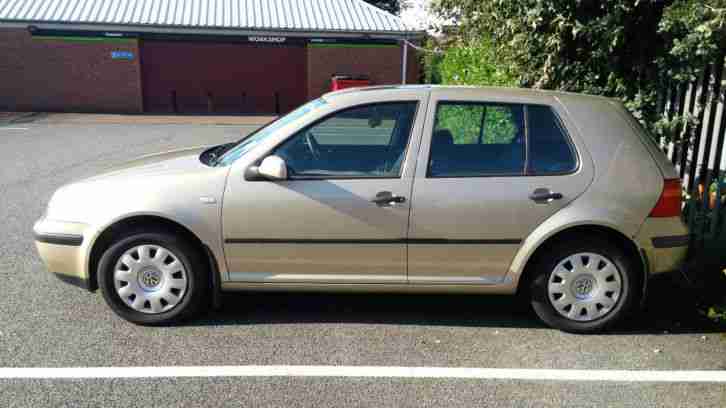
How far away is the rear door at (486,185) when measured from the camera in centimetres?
416

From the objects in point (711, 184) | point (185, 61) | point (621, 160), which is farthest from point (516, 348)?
point (185, 61)

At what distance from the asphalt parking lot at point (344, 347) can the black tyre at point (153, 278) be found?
128 mm

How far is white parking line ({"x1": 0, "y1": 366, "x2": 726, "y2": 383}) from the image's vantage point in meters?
3.69

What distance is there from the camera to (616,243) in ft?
14.2

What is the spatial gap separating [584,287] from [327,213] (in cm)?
179

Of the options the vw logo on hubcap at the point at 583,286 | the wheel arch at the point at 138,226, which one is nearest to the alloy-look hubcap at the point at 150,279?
the wheel arch at the point at 138,226

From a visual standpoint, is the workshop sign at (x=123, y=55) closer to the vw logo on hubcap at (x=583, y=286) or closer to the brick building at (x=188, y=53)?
the brick building at (x=188, y=53)

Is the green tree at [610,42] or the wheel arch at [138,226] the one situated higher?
the green tree at [610,42]

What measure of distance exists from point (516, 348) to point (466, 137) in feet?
4.70

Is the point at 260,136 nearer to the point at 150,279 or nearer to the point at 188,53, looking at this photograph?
the point at 150,279

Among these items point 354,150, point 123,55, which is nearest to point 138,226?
point 354,150

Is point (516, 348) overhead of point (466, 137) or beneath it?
beneath

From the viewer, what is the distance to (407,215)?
4.15m

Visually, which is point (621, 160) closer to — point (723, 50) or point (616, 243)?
point (616, 243)
